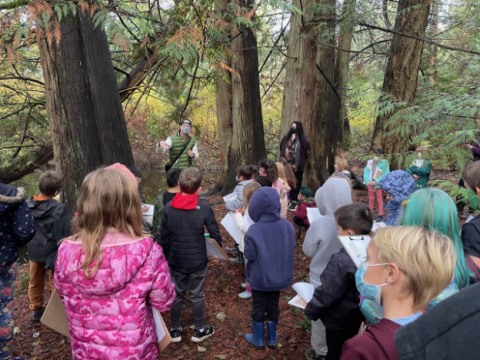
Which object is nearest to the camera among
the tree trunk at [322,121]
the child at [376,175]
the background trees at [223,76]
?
the background trees at [223,76]

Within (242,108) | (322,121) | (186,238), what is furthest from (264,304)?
(322,121)

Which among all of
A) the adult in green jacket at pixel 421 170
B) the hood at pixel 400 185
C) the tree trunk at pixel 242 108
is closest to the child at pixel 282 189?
the hood at pixel 400 185

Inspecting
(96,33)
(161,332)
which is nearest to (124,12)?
(96,33)

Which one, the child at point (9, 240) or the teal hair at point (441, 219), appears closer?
the teal hair at point (441, 219)

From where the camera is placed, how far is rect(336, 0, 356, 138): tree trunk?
564 centimetres

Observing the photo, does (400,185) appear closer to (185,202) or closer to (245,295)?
(245,295)

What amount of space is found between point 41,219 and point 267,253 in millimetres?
2317

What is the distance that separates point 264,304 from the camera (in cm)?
285

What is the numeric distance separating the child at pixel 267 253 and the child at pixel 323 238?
0.76 ft

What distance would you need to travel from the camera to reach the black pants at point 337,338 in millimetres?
2158

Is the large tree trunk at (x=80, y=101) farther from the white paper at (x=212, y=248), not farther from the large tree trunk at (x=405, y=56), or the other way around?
the large tree trunk at (x=405, y=56)

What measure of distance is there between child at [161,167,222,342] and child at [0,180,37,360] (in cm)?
112

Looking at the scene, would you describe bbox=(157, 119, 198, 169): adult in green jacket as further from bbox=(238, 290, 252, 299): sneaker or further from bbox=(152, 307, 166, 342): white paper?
bbox=(152, 307, 166, 342): white paper

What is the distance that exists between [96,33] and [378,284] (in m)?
4.20
